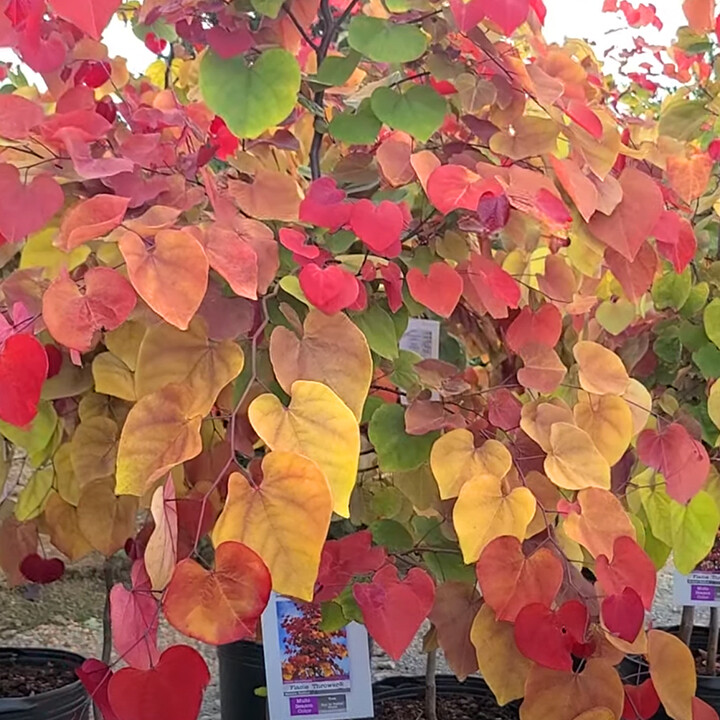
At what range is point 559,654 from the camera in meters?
0.66

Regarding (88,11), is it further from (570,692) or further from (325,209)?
(570,692)

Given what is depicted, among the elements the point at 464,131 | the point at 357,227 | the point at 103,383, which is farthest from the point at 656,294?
the point at 103,383

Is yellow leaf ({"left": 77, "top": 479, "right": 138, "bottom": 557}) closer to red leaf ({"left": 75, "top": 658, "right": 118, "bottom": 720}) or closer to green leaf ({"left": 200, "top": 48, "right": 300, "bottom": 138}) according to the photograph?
red leaf ({"left": 75, "top": 658, "right": 118, "bottom": 720})

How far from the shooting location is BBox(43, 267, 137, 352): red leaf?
561 mm

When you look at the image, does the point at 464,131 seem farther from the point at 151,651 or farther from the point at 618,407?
the point at 151,651

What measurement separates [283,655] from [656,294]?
1.90 feet

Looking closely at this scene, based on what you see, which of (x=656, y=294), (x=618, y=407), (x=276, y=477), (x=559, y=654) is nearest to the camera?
(x=276, y=477)

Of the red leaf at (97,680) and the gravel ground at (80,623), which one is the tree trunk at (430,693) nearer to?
the red leaf at (97,680)

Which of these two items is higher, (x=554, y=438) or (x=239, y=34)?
(x=239, y=34)

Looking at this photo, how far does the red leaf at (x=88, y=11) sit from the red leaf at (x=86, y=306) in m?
0.15

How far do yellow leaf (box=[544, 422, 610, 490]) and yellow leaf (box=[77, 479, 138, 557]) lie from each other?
40 centimetres

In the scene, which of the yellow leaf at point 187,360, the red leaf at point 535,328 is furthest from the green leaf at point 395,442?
the yellow leaf at point 187,360

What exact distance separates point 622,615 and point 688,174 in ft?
1.68

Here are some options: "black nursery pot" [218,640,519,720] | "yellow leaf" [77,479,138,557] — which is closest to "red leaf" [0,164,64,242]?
→ "yellow leaf" [77,479,138,557]
